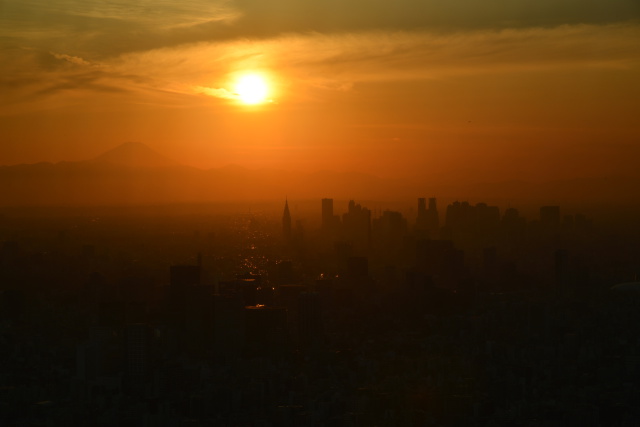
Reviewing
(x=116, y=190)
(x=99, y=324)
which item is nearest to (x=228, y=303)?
(x=99, y=324)

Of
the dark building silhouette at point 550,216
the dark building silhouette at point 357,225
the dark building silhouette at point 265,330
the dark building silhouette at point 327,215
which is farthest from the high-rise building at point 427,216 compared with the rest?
the dark building silhouette at point 265,330

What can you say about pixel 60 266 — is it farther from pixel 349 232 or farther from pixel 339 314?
pixel 349 232

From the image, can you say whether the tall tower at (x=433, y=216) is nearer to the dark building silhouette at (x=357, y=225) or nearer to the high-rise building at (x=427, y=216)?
the high-rise building at (x=427, y=216)

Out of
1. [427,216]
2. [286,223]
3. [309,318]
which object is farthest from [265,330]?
[427,216]

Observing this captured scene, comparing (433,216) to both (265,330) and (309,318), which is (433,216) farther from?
(265,330)

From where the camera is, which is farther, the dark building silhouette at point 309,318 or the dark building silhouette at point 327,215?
the dark building silhouette at point 327,215

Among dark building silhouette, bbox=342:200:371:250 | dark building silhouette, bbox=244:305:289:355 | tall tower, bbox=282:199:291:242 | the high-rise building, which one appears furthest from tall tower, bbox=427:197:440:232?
dark building silhouette, bbox=244:305:289:355

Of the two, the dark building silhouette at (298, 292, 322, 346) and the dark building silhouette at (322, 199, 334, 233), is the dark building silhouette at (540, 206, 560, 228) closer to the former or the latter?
the dark building silhouette at (322, 199, 334, 233)

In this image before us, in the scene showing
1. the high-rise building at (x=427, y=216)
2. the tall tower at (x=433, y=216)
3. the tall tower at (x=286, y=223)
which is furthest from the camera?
the tall tower at (x=433, y=216)
